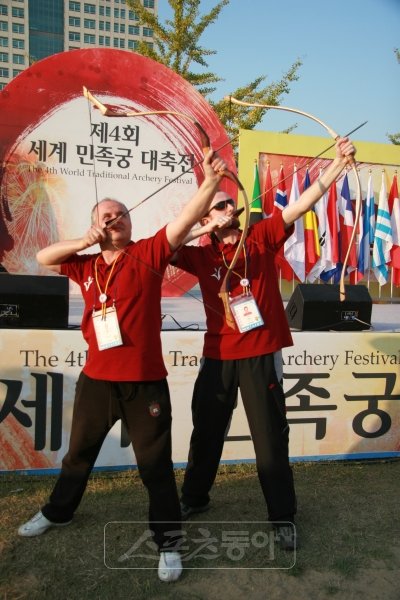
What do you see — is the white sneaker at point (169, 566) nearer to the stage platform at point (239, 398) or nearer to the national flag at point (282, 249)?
the stage platform at point (239, 398)

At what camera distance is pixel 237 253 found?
2.13 metres

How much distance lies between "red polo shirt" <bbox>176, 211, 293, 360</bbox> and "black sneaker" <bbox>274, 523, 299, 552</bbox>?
83cm

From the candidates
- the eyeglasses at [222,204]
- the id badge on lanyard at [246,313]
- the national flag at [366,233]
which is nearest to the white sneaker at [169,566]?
the id badge on lanyard at [246,313]

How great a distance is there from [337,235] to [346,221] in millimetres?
288

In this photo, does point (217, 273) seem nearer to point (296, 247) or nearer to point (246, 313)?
point (246, 313)

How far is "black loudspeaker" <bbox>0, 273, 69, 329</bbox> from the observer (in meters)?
3.05

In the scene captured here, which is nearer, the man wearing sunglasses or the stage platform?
the man wearing sunglasses

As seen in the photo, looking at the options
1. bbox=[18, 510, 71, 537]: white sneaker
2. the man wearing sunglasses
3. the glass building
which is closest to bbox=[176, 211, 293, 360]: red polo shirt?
the man wearing sunglasses

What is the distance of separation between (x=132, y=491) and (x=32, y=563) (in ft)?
2.82

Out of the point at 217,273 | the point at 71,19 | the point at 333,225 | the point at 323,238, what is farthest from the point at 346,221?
the point at 217,273

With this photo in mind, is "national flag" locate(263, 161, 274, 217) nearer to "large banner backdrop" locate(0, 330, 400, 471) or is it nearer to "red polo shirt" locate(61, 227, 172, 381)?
"large banner backdrop" locate(0, 330, 400, 471)

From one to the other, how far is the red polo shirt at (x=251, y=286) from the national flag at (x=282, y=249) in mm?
5301

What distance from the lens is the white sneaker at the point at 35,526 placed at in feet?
7.52

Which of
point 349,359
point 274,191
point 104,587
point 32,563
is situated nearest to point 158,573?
point 104,587
